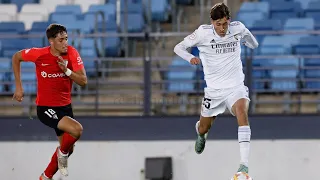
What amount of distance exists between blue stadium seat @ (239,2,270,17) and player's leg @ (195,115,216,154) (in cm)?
521

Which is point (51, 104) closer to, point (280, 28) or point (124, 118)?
point (124, 118)


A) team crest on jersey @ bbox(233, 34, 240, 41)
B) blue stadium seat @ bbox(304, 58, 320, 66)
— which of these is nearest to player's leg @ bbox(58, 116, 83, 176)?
team crest on jersey @ bbox(233, 34, 240, 41)

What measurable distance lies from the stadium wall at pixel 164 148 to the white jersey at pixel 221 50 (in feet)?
6.55

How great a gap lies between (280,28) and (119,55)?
8.61ft

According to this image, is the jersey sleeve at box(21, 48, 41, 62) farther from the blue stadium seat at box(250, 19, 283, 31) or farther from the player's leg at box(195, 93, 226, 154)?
the blue stadium seat at box(250, 19, 283, 31)

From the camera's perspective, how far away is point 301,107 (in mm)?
12531

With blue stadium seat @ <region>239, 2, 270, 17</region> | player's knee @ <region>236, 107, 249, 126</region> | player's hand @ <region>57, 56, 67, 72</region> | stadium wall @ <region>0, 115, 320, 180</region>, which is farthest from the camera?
blue stadium seat @ <region>239, 2, 270, 17</region>

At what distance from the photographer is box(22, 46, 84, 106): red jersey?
388 inches

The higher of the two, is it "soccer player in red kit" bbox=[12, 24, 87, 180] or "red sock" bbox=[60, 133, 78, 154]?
"soccer player in red kit" bbox=[12, 24, 87, 180]

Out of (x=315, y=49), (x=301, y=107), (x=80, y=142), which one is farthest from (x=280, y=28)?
(x=80, y=142)

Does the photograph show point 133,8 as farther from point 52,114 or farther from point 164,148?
→ point 52,114

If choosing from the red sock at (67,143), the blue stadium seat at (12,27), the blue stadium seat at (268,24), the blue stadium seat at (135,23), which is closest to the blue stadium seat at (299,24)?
the blue stadium seat at (268,24)

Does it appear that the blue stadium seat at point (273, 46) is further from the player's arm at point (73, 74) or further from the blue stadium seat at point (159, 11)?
the player's arm at point (73, 74)

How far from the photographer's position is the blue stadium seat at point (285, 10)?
1496 cm
